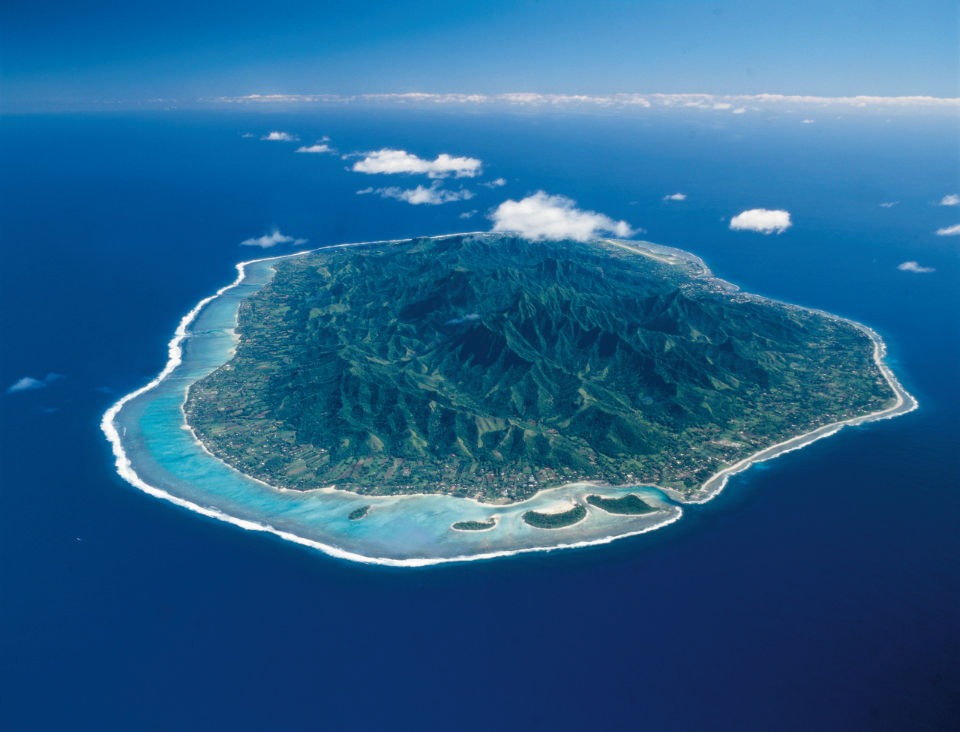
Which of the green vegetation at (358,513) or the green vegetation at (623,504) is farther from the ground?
the green vegetation at (358,513)

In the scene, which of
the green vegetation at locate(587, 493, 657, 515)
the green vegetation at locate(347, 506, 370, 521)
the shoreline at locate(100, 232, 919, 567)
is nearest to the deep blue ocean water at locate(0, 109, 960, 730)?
the shoreline at locate(100, 232, 919, 567)

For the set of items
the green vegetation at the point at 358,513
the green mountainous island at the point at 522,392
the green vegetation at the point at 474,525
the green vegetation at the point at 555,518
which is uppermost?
the green mountainous island at the point at 522,392

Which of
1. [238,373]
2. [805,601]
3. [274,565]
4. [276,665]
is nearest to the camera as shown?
[276,665]

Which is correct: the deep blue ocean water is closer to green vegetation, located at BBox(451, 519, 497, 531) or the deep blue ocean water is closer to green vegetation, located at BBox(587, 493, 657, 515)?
green vegetation, located at BBox(587, 493, 657, 515)

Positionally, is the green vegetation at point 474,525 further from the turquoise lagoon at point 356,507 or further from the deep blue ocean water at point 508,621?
the deep blue ocean water at point 508,621

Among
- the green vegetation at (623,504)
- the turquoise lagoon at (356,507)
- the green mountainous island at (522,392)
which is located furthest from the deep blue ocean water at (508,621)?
the green mountainous island at (522,392)

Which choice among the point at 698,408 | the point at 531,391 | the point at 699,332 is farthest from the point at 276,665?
the point at 699,332

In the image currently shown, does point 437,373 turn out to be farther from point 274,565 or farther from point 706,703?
point 706,703

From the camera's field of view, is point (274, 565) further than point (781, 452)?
No
